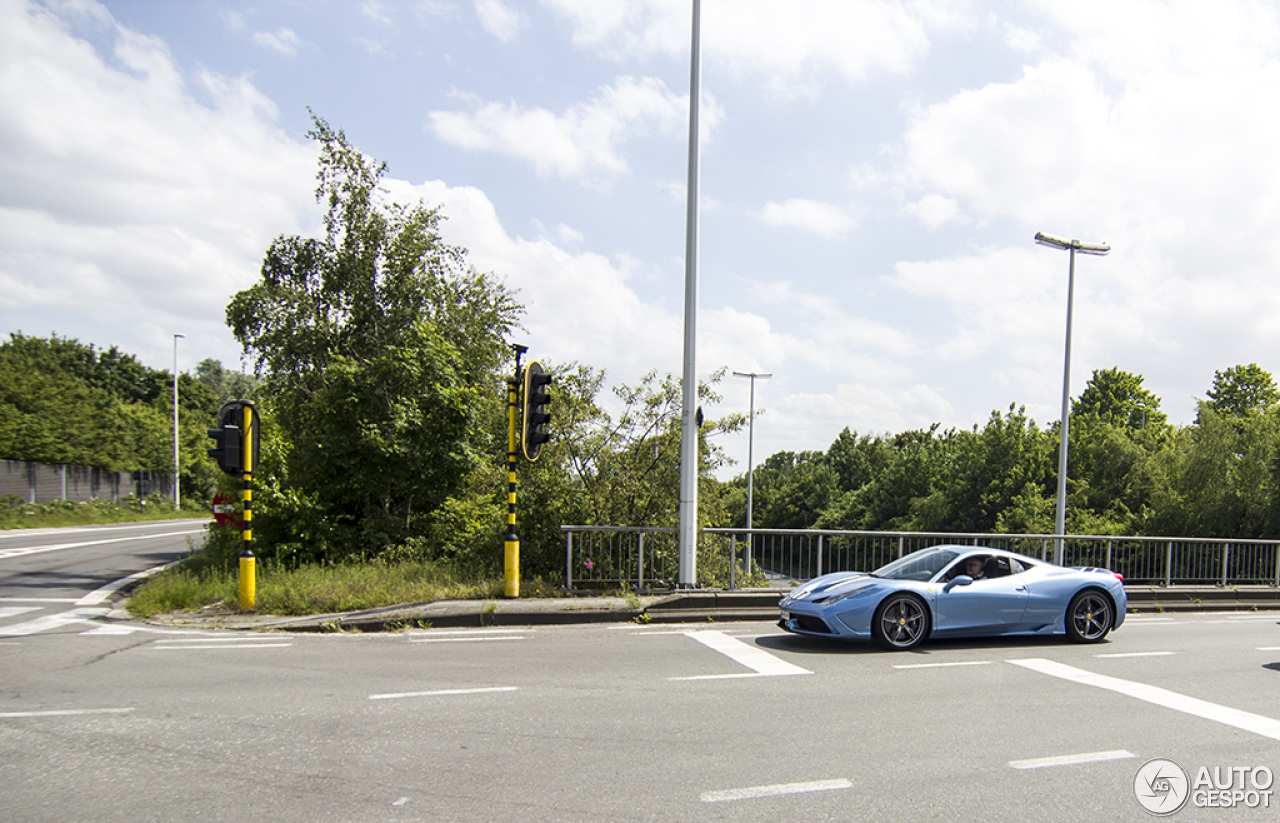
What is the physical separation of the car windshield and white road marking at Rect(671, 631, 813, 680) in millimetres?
Answer: 1962

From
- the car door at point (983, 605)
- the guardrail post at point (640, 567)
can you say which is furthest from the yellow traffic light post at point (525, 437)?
the car door at point (983, 605)

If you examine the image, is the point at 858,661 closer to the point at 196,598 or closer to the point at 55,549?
the point at 196,598

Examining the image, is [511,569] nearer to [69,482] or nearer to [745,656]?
[745,656]

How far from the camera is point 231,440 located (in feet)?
35.0

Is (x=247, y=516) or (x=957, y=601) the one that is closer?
(x=957, y=601)

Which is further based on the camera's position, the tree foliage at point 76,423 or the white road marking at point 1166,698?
the tree foliage at point 76,423

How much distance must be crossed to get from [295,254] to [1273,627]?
74.4 feet

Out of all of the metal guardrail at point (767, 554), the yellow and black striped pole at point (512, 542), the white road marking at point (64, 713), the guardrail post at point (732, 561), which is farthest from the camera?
the guardrail post at point (732, 561)

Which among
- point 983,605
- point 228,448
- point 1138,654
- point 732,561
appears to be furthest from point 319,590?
point 1138,654

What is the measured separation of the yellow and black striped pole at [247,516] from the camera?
1019 cm

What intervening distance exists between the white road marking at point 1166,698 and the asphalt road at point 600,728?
32 mm

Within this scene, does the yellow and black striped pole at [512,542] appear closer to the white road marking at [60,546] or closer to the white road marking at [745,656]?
the white road marking at [745,656]

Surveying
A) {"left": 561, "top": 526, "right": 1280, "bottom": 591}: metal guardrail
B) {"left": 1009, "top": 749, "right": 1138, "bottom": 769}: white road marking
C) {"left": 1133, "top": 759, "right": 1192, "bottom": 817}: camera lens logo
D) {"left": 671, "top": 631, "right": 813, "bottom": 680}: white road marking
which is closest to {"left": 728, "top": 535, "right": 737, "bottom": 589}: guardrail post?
{"left": 561, "top": 526, "right": 1280, "bottom": 591}: metal guardrail

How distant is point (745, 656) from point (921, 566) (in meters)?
2.58
